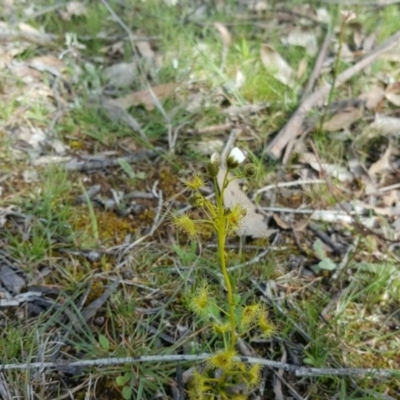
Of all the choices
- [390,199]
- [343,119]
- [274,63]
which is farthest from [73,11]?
[390,199]

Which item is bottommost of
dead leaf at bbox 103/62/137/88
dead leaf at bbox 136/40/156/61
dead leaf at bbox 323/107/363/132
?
dead leaf at bbox 103/62/137/88

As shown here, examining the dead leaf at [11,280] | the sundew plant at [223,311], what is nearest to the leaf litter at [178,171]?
the dead leaf at [11,280]

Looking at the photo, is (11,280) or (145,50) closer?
(11,280)

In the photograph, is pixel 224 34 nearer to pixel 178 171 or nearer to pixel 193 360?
pixel 178 171

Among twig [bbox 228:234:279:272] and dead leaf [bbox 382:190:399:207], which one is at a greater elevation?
dead leaf [bbox 382:190:399:207]

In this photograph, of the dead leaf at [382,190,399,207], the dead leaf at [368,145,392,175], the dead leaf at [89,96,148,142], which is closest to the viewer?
the dead leaf at [382,190,399,207]

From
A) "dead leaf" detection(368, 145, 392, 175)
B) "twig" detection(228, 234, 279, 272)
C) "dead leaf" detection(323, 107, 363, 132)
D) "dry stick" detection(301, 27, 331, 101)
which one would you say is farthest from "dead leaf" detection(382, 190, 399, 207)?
"dry stick" detection(301, 27, 331, 101)

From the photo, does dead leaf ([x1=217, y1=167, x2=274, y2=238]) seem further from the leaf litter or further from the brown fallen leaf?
the brown fallen leaf
